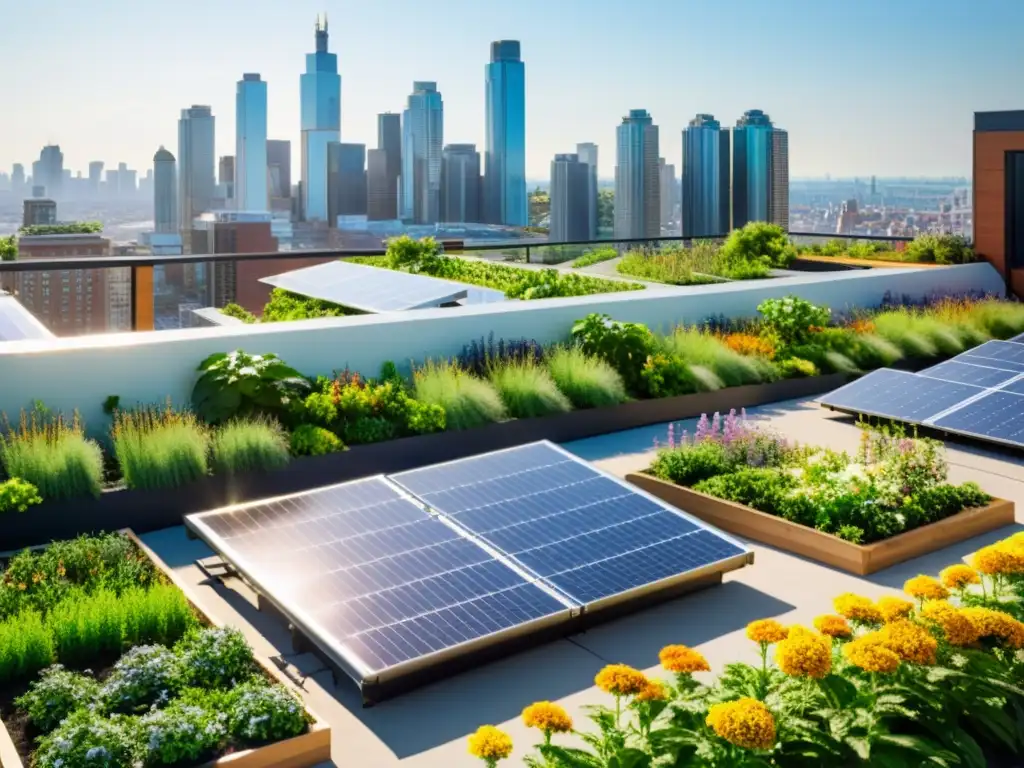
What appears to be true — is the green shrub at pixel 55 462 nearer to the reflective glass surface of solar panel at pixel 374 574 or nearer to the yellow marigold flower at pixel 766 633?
the reflective glass surface of solar panel at pixel 374 574

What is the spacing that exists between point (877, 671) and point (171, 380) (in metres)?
6.40

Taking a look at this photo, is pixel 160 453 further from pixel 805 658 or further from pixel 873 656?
pixel 873 656

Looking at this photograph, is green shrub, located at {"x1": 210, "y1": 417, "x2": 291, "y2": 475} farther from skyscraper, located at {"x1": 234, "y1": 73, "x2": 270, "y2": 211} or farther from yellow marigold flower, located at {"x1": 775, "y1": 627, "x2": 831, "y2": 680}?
skyscraper, located at {"x1": 234, "y1": 73, "x2": 270, "y2": 211}

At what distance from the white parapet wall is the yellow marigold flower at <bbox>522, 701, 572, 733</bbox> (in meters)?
5.83

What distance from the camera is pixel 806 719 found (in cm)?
420

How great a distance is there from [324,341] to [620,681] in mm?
6238

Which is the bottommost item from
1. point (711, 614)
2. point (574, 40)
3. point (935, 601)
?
point (711, 614)

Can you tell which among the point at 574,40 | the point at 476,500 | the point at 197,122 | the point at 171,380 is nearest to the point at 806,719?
the point at 476,500

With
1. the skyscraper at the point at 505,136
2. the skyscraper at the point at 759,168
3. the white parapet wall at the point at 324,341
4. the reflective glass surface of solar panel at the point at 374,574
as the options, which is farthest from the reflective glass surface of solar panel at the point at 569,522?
the skyscraper at the point at 505,136

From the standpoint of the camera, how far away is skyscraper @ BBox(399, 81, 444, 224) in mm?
50812

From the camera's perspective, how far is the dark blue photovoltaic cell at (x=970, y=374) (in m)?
10.5

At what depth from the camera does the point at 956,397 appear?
33.2ft

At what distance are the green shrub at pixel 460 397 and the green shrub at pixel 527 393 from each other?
12 centimetres

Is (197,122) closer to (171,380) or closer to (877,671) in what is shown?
(171,380)
